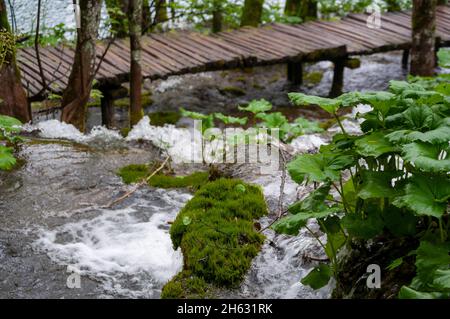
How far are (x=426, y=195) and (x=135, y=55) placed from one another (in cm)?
514

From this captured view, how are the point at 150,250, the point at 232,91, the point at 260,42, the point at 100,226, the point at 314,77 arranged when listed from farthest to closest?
the point at 314,77, the point at 232,91, the point at 260,42, the point at 100,226, the point at 150,250

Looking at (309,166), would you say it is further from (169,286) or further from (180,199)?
(180,199)

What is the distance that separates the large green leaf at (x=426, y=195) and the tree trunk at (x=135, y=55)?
4926mm

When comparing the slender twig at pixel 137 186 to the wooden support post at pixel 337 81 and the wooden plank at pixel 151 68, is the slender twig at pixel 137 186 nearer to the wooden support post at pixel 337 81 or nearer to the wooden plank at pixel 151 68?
the wooden plank at pixel 151 68

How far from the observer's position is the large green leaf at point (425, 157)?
202 centimetres

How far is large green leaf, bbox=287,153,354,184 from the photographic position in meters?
2.37

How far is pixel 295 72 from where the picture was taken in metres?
11.3

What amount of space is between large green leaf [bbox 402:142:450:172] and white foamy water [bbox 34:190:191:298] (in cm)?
175

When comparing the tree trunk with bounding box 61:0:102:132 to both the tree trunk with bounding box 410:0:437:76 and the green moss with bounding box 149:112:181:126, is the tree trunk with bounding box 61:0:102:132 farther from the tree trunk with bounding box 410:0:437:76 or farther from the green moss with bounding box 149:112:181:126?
the tree trunk with bounding box 410:0:437:76

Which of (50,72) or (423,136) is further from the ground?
(423,136)

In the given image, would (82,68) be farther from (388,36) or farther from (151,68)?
(388,36)

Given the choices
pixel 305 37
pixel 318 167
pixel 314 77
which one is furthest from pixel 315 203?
pixel 314 77

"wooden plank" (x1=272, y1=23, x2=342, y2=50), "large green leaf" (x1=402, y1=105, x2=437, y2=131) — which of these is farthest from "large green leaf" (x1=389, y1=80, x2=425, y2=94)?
"wooden plank" (x1=272, y1=23, x2=342, y2=50)
